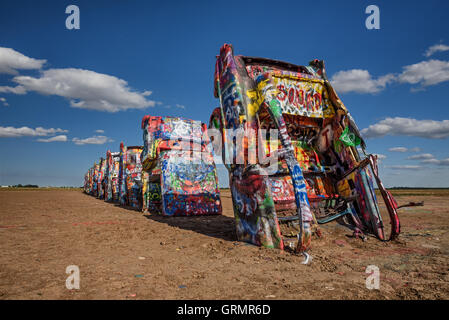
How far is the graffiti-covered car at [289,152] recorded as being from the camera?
4.18 m

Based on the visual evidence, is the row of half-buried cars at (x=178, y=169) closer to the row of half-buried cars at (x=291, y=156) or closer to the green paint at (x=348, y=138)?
the row of half-buried cars at (x=291, y=156)

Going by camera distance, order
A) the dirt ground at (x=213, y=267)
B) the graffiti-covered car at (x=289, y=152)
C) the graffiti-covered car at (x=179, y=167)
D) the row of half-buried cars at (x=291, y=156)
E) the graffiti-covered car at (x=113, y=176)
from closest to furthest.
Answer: the dirt ground at (x=213, y=267), the row of half-buried cars at (x=291, y=156), the graffiti-covered car at (x=289, y=152), the graffiti-covered car at (x=179, y=167), the graffiti-covered car at (x=113, y=176)

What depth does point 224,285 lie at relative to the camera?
2.59 m

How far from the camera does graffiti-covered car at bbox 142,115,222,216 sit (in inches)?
344

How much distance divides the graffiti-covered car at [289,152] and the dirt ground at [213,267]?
1.40 feet

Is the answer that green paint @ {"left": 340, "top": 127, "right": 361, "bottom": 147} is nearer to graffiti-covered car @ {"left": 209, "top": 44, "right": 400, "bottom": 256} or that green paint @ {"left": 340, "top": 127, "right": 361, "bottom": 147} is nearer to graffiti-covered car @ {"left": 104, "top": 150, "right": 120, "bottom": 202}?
graffiti-covered car @ {"left": 209, "top": 44, "right": 400, "bottom": 256}

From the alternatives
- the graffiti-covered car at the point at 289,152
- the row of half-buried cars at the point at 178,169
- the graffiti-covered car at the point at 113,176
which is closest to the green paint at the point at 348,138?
the graffiti-covered car at the point at 289,152

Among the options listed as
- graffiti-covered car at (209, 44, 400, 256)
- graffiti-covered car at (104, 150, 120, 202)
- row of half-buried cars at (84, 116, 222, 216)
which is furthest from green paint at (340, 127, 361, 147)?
graffiti-covered car at (104, 150, 120, 202)

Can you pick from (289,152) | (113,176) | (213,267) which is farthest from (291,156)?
(113,176)

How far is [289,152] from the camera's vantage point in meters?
3.75

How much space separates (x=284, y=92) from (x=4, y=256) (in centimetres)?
528

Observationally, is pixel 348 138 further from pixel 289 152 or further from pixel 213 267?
pixel 213 267
